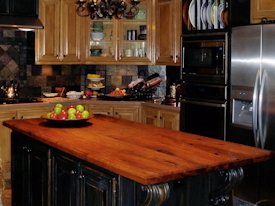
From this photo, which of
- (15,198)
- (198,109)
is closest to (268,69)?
(198,109)

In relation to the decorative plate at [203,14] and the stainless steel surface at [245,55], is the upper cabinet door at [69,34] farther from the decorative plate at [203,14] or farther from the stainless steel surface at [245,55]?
the stainless steel surface at [245,55]

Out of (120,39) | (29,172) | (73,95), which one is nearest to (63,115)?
(29,172)

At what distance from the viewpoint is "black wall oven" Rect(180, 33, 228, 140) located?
4266mm

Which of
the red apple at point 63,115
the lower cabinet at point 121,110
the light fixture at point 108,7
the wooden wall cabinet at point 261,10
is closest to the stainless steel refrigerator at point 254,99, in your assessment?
the wooden wall cabinet at point 261,10

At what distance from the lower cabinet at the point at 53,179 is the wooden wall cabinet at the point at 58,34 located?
206 centimetres

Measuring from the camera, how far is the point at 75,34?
5.86 m

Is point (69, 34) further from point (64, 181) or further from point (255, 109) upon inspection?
point (64, 181)

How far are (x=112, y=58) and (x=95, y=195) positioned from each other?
344 cm

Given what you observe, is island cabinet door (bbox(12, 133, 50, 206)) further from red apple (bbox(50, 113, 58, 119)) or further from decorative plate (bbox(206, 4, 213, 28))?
decorative plate (bbox(206, 4, 213, 28))

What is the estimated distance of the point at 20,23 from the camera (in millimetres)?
4992

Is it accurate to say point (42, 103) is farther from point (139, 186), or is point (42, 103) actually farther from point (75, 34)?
point (139, 186)

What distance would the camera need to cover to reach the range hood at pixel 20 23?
16.2 feet

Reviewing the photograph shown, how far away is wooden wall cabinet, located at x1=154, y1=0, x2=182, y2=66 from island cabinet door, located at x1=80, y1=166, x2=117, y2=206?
2.95 metres

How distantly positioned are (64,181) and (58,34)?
3.08 meters
